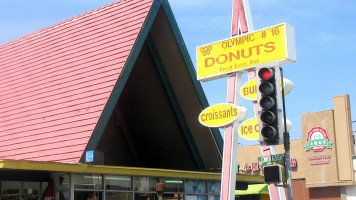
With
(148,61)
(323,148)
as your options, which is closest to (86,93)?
(148,61)

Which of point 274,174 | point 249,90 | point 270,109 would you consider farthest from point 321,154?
point 270,109

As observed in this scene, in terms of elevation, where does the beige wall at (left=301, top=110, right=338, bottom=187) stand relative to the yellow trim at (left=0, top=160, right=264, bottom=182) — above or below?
above

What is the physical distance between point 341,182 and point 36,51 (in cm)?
2579

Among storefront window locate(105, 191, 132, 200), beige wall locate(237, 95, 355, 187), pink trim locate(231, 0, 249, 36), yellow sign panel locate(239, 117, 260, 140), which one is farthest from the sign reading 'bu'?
beige wall locate(237, 95, 355, 187)

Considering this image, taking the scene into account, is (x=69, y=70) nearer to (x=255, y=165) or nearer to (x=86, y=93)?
(x=86, y=93)

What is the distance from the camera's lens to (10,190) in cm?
1873

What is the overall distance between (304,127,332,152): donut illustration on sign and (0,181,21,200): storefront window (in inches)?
1149

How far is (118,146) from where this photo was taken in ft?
81.5

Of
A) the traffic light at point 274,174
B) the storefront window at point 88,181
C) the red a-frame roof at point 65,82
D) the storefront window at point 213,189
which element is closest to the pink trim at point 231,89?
the red a-frame roof at point 65,82

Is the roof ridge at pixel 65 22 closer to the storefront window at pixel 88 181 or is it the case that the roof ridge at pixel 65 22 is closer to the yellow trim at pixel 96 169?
the yellow trim at pixel 96 169

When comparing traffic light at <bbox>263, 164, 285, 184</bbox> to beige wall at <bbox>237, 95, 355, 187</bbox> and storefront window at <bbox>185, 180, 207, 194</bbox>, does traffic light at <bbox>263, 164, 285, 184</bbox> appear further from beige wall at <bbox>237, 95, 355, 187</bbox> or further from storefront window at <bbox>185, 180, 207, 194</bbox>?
beige wall at <bbox>237, 95, 355, 187</bbox>

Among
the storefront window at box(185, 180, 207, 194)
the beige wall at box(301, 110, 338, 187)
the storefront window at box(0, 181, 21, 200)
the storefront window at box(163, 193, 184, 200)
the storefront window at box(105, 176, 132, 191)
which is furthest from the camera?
the beige wall at box(301, 110, 338, 187)

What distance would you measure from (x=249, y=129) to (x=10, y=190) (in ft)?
25.0

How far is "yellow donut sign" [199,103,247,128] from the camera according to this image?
1684 centimetres
